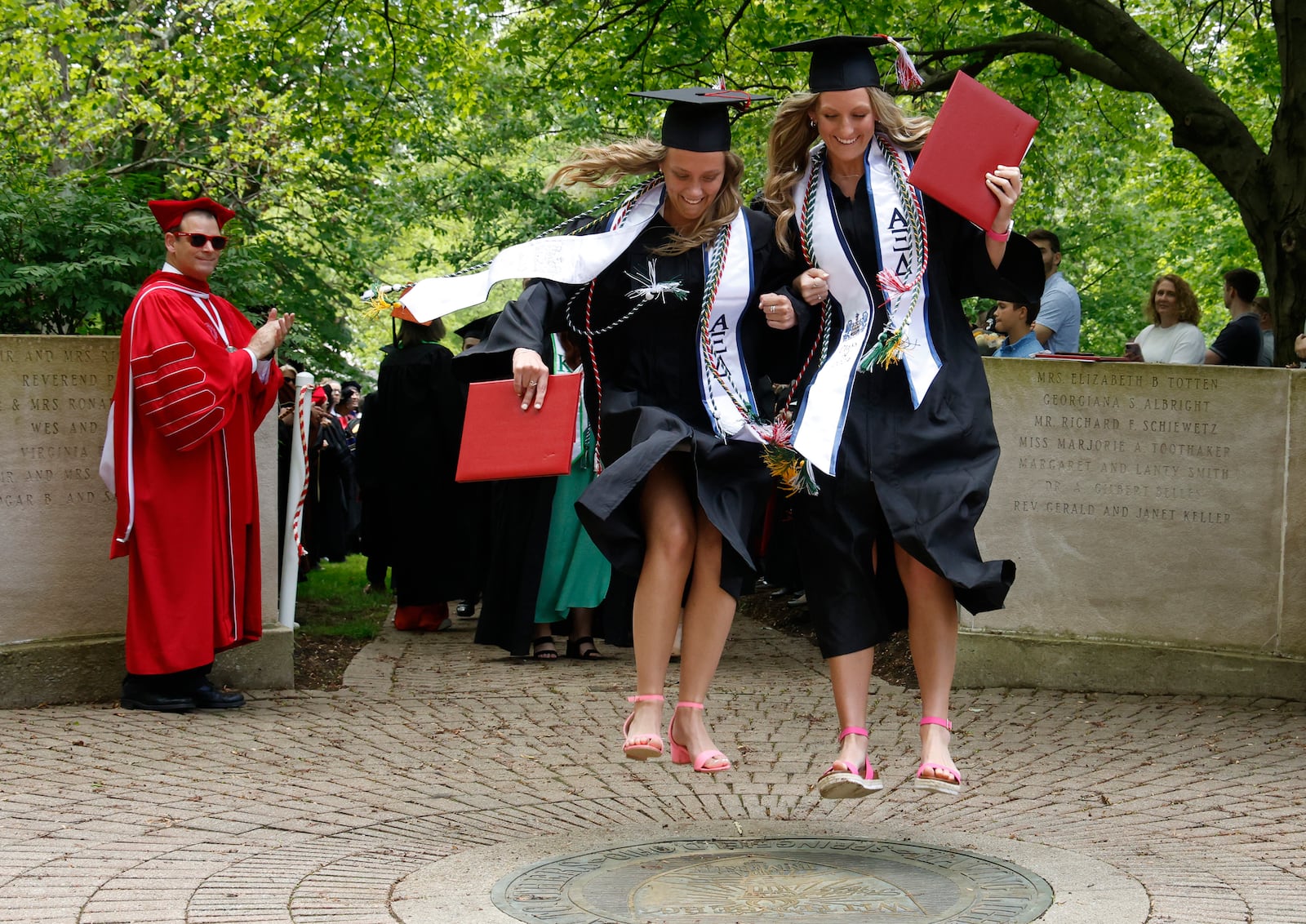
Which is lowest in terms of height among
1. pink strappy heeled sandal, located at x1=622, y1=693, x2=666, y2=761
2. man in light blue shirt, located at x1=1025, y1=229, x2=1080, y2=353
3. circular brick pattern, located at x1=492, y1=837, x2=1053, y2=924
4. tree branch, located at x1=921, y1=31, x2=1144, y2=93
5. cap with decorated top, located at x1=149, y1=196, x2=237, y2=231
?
circular brick pattern, located at x1=492, y1=837, x2=1053, y2=924

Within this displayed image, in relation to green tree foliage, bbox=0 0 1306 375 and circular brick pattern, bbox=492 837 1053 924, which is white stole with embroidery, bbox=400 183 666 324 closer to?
green tree foliage, bbox=0 0 1306 375

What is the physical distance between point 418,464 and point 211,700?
362cm

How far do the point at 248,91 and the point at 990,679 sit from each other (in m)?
13.5

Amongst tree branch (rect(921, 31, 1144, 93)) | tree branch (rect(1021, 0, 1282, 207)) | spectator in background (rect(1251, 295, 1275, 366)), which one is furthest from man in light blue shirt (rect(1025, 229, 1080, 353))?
tree branch (rect(921, 31, 1144, 93))

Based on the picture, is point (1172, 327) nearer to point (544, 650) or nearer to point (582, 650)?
point (582, 650)

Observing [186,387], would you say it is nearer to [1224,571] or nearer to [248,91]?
[1224,571]

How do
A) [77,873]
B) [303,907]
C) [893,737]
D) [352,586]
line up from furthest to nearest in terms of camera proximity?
[352,586] < [893,737] < [77,873] < [303,907]

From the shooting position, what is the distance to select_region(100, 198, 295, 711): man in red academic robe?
7.61 meters

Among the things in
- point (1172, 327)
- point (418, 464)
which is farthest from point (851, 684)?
point (418, 464)

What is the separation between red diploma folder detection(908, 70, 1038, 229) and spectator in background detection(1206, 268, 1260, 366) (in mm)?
6048

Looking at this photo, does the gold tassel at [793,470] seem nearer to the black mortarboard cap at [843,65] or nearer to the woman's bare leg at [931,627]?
the woman's bare leg at [931,627]

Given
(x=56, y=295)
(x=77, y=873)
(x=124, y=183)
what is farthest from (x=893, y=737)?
(x=124, y=183)

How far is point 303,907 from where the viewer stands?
4.43 metres

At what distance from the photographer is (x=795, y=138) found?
5012 mm
